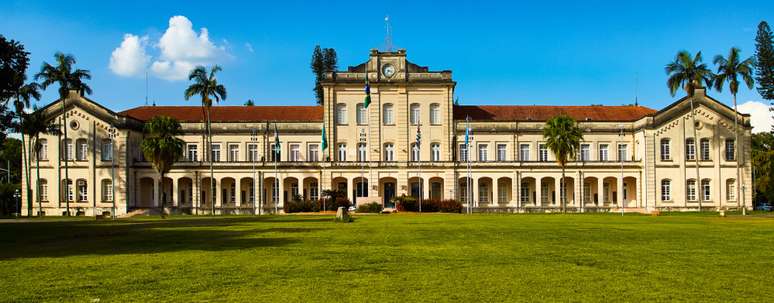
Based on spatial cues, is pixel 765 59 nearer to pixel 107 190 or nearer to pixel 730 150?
pixel 730 150

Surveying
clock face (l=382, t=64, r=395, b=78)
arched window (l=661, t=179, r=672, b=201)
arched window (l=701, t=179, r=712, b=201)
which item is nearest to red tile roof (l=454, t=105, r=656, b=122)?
arched window (l=661, t=179, r=672, b=201)

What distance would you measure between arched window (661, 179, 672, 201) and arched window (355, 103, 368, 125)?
2597 cm

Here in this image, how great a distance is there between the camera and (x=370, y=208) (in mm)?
50844

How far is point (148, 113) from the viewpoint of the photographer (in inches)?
2549

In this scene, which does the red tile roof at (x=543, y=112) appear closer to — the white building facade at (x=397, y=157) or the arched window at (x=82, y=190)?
the white building facade at (x=397, y=157)

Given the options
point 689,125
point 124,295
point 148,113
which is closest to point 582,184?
point 689,125

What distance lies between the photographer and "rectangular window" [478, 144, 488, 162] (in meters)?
62.7

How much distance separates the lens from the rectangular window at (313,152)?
62566 millimetres

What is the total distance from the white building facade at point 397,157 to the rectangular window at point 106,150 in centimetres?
11

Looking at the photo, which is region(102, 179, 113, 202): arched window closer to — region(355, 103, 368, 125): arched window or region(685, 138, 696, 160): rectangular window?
region(355, 103, 368, 125): arched window

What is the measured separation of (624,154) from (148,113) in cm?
4304

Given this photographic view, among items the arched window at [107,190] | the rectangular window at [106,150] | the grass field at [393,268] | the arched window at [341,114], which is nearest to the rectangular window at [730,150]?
the arched window at [341,114]

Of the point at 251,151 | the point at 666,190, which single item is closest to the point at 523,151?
the point at 666,190

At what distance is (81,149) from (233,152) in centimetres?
1249
